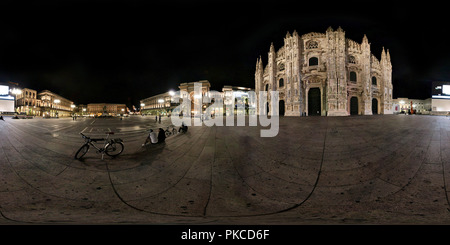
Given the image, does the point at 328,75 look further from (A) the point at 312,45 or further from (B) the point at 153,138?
(B) the point at 153,138

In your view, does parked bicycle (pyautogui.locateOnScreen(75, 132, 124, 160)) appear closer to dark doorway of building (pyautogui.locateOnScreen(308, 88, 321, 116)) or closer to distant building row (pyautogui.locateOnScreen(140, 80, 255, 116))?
dark doorway of building (pyautogui.locateOnScreen(308, 88, 321, 116))

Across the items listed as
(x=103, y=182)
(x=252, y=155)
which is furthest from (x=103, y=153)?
(x=252, y=155)

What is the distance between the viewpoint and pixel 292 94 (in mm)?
29891

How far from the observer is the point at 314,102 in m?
30.2

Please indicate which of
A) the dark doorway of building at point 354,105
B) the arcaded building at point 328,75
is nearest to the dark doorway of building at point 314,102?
the arcaded building at point 328,75

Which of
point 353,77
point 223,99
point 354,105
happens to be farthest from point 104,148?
point 223,99

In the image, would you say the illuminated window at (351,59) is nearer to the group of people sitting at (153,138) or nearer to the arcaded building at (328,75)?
the arcaded building at (328,75)

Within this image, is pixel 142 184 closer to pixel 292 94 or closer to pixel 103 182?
pixel 103 182

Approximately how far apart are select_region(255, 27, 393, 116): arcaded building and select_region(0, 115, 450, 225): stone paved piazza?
2470 cm

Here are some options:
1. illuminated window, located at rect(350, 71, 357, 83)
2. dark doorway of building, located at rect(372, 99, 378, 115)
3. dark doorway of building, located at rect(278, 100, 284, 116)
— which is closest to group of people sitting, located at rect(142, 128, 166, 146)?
dark doorway of building, located at rect(278, 100, 284, 116)

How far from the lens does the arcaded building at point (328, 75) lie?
27.5m

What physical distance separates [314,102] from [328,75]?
4921 mm

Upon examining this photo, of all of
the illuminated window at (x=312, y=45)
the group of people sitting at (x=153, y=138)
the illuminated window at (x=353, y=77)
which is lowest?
the group of people sitting at (x=153, y=138)

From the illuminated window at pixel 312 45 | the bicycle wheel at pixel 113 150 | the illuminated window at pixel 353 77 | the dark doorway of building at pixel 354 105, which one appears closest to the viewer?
the bicycle wheel at pixel 113 150
